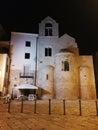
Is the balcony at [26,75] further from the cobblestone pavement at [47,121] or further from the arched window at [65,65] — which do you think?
the cobblestone pavement at [47,121]

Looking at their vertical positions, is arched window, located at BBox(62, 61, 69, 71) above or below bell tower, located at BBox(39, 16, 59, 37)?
below

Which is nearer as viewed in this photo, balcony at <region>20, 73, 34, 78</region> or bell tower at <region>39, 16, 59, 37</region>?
balcony at <region>20, 73, 34, 78</region>

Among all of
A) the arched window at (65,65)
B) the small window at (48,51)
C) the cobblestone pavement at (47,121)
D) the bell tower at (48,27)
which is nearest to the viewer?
the cobblestone pavement at (47,121)

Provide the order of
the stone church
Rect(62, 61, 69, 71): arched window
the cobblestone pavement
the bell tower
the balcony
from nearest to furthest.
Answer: the cobblestone pavement, the stone church, Rect(62, 61, 69, 71): arched window, the balcony, the bell tower

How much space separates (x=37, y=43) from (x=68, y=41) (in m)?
5.63

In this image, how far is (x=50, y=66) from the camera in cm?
2870

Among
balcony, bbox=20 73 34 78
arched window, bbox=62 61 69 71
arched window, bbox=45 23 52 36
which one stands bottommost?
balcony, bbox=20 73 34 78

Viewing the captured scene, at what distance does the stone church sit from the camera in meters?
27.4

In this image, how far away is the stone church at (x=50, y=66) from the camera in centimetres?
2741

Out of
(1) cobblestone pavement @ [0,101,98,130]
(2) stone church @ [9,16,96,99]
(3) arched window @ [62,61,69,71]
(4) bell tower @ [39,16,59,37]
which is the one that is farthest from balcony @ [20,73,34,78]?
(1) cobblestone pavement @ [0,101,98,130]

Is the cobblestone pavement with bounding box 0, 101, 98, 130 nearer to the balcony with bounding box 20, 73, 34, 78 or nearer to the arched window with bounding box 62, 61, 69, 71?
the arched window with bounding box 62, 61, 69, 71

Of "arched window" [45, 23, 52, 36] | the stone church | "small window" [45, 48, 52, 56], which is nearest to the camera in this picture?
the stone church

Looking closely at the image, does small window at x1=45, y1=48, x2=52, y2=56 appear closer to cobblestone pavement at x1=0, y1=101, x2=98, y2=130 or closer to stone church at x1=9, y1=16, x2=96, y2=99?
stone church at x1=9, y1=16, x2=96, y2=99

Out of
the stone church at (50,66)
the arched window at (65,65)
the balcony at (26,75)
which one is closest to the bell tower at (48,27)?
the stone church at (50,66)
